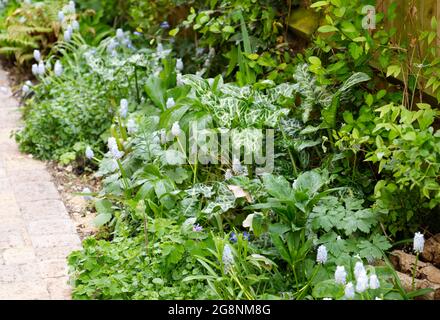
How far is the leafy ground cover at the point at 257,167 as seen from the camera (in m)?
4.37

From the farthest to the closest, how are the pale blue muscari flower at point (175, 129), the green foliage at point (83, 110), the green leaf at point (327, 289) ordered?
1. the green foliage at point (83, 110)
2. the pale blue muscari flower at point (175, 129)
3. the green leaf at point (327, 289)

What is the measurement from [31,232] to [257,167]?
4.69 ft

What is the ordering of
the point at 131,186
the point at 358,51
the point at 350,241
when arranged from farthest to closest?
the point at 131,186 < the point at 358,51 < the point at 350,241

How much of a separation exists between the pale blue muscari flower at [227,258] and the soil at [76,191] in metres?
1.34

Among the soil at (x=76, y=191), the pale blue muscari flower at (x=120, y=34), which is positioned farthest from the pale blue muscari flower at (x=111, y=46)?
the soil at (x=76, y=191)

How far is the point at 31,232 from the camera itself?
5.35 meters

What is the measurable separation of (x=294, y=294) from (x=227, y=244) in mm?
409

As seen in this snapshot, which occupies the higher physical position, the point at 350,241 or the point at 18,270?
the point at 350,241

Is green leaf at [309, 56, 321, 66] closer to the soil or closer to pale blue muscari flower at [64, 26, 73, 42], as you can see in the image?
the soil

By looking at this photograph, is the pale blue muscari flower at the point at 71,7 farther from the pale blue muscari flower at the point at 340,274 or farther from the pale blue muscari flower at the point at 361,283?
the pale blue muscari flower at the point at 361,283

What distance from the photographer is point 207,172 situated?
213 inches
